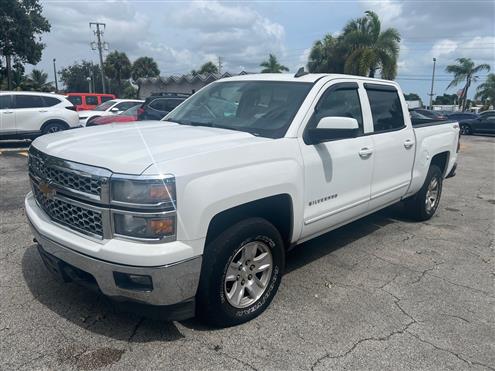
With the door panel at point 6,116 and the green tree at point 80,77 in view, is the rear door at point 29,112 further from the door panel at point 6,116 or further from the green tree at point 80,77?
the green tree at point 80,77

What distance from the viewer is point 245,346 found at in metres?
2.99

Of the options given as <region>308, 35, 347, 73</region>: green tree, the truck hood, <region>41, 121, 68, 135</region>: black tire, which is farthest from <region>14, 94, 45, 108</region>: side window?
<region>308, 35, 347, 73</region>: green tree

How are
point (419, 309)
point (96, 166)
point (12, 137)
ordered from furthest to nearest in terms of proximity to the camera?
point (12, 137) → point (419, 309) → point (96, 166)

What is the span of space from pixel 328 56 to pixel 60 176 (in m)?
29.3

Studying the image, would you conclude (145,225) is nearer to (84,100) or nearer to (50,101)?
(50,101)

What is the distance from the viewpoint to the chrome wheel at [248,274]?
125 inches

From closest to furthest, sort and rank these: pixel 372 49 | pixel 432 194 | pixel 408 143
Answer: pixel 408 143 → pixel 432 194 → pixel 372 49

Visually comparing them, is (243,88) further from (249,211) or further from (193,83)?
(193,83)

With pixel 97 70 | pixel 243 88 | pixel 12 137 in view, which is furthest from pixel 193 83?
pixel 97 70

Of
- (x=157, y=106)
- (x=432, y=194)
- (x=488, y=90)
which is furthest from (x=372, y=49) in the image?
(x=488, y=90)

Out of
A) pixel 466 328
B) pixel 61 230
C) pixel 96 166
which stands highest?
pixel 96 166

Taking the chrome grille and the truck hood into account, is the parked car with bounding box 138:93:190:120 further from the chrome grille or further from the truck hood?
the chrome grille

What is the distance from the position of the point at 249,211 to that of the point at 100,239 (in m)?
1.08

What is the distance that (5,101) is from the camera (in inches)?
506
